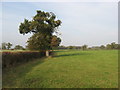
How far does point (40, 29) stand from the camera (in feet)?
74.2

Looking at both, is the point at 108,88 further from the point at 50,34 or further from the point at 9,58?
the point at 50,34

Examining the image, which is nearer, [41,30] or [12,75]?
[12,75]

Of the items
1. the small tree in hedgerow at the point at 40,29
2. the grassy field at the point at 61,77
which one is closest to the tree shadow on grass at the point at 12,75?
the grassy field at the point at 61,77

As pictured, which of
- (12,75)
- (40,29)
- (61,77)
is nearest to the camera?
(61,77)

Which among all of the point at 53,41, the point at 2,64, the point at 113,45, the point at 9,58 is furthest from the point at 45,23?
the point at 113,45

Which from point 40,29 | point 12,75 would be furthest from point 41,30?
point 12,75

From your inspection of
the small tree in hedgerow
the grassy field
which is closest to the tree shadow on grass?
the grassy field

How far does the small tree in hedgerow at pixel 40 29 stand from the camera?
2212cm

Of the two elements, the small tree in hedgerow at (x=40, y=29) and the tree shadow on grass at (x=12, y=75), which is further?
the small tree in hedgerow at (x=40, y=29)

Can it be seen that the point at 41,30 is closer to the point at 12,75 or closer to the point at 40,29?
the point at 40,29

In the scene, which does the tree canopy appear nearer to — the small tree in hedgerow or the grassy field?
the small tree in hedgerow

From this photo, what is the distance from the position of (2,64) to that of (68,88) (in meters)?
6.40

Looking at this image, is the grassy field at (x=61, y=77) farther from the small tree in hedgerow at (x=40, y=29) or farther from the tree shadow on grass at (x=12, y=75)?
the small tree in hedgerow at (x=40, y=29)

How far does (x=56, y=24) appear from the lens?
23.7 meters
